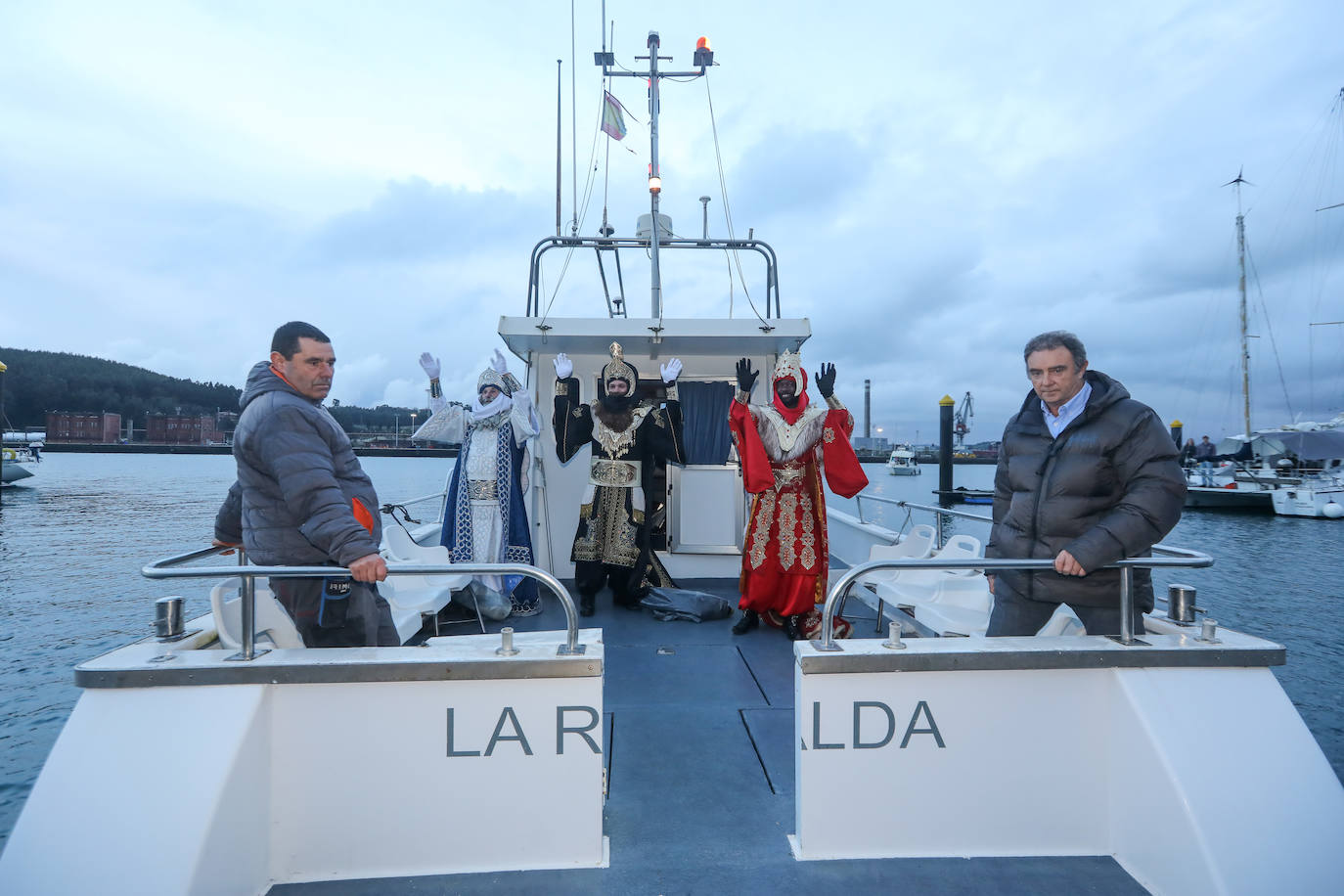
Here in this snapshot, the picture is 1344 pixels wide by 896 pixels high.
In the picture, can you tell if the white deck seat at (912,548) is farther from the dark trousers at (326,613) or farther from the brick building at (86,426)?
the brick building at (86,426)

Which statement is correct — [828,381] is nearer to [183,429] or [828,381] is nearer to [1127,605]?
[1127,605]

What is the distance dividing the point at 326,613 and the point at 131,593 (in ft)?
46.7

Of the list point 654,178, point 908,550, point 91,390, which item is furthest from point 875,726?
point 91,390

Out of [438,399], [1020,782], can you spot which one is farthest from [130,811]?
[438,399]

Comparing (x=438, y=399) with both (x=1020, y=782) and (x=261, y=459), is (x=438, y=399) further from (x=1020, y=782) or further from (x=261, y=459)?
(x=1020, y=782)

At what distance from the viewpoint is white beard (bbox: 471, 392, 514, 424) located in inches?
193

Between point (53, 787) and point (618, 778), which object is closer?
point (53, 787)

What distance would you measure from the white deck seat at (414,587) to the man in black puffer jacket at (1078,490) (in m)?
3.13

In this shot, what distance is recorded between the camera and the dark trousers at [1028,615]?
2.19m

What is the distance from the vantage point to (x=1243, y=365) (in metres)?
34.4

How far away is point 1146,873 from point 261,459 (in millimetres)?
2736

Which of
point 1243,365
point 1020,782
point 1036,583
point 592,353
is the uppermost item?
point 1243,365

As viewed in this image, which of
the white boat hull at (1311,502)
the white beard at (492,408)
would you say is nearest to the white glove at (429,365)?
the white beard at (492,408)

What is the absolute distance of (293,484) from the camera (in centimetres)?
196
